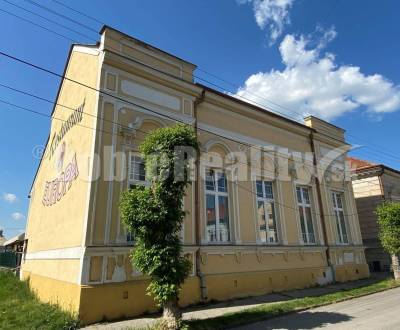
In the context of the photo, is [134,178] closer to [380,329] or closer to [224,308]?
[224,308]

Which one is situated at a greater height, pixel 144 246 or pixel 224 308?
pixel 144 246

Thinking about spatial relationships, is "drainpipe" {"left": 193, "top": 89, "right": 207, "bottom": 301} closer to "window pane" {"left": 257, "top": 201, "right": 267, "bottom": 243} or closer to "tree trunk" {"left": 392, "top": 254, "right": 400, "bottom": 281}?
"window pane" {"left": 257, "top": 201, "right": 267, "bottom": 243}

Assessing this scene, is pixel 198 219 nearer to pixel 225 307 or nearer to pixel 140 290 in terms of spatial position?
pixel 225 307

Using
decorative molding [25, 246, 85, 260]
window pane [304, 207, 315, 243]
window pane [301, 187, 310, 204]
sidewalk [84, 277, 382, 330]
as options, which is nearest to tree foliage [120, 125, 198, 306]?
sidewalk [84, 277, 382, 330]

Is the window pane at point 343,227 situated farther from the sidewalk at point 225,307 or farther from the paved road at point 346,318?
the paved road at point 346,318

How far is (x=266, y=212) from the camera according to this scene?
529 inches

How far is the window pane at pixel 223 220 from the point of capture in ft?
38.2

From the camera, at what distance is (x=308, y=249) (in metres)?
14.0

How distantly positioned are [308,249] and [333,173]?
5120mm

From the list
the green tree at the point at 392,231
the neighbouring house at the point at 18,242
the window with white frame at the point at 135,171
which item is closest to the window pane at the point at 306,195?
the green tree at the point at 392,231

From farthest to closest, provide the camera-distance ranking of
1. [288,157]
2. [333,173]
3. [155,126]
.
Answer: [333,173]
[288,157]
[155,126]

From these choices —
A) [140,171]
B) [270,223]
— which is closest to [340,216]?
[270,223]

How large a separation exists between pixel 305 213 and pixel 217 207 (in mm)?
5409

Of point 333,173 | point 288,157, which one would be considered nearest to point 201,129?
point 288,157
